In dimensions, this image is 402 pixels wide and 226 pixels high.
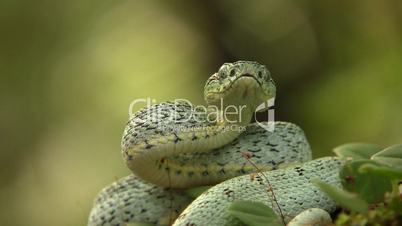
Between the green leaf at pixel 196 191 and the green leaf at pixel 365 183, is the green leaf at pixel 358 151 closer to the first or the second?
the green leaf at pixel 365 183

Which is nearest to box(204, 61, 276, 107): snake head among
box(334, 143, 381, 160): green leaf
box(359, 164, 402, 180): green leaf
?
box(334, 143, 381, 160): green leaf

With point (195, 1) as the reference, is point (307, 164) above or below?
below

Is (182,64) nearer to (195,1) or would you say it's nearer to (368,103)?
(195,1)

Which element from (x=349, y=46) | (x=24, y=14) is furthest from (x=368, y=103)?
(x=24, y=14)

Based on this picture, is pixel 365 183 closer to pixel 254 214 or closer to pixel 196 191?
pixel 254 214

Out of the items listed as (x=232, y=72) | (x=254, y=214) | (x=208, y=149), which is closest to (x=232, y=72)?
(x=232, y=72)

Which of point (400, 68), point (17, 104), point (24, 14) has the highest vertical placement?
point (24, 14)
